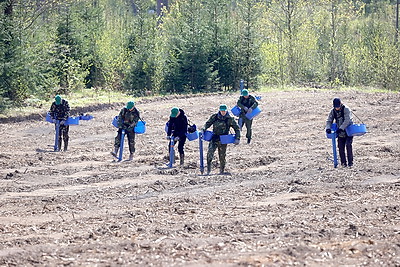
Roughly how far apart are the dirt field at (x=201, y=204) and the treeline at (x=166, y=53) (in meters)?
6.56

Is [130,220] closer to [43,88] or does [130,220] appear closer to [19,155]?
[19,155]

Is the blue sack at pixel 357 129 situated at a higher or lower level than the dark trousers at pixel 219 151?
higher

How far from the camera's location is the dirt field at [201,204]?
9672 mm

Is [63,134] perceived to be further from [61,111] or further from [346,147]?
[346,147]

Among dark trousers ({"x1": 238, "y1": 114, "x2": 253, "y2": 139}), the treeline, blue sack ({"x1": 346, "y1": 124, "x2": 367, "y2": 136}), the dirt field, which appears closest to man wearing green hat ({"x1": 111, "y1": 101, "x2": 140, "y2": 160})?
the dirt field

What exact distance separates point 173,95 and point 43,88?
711 centimetres

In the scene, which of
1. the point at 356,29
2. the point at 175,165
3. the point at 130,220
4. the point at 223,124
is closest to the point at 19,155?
the point at 175,165

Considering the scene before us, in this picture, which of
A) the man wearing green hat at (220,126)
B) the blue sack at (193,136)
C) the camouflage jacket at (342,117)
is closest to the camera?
the camouflage jacket at (342,117)

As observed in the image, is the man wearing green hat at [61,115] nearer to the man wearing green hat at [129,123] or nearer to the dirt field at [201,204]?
the dirt field at [201,204]

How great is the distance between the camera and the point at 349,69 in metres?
46.3

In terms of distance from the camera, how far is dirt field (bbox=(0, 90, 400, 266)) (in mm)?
9672

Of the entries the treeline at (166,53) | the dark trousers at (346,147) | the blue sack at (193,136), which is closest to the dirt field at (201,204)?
the dark trousers at (346,147)

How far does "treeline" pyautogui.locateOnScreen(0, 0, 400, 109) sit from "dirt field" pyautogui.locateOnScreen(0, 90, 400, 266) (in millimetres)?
6556

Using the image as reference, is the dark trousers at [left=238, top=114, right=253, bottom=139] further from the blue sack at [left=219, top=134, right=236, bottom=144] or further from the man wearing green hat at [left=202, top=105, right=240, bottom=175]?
the blue sack at [left=219, top=134, right=236, bottom=144]
